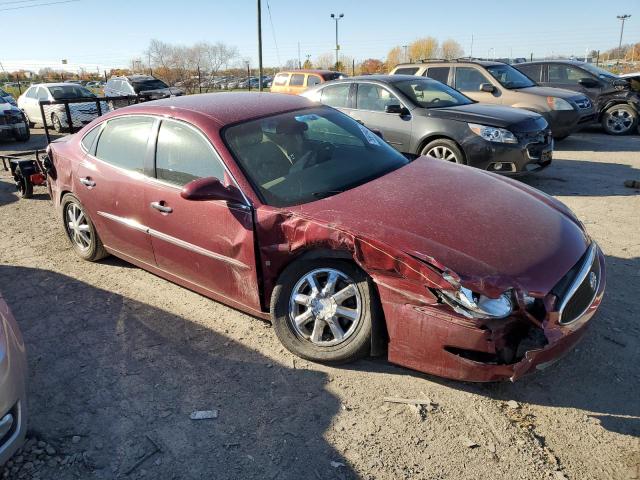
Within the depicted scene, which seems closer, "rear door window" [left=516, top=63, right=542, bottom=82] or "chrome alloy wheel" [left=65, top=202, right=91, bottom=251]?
"chrome alloy wheel" [left=65, top=202, right=91, bottom=251]

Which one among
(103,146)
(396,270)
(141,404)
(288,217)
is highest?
(103,146)

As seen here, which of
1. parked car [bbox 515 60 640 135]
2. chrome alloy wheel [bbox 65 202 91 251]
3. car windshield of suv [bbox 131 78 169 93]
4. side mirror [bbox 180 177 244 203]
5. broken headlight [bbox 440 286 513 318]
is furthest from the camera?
car windshield of suv [bbox 131 78 169 93]

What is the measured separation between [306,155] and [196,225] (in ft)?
3.17

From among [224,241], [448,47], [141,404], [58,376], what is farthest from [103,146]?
[448,47]

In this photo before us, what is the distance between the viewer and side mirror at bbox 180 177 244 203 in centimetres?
308

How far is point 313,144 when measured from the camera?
3.79 metres

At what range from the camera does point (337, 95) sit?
27.1 ft

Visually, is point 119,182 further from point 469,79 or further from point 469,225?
point 469,79

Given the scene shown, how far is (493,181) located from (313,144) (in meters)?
1.40

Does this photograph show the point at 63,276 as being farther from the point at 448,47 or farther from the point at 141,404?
the point at 448,47

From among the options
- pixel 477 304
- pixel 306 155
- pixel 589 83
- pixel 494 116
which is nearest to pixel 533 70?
pixel 589 83

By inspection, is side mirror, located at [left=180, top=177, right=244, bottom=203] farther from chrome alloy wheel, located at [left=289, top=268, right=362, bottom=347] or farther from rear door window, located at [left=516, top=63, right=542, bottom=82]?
rear door window, located at [left=516, top=63, right=542, bottom=82]

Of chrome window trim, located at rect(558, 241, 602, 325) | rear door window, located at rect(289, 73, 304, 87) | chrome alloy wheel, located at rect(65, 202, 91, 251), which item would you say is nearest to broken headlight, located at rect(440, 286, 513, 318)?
chrome window trim, located at rect(558, 241, 602, 325)

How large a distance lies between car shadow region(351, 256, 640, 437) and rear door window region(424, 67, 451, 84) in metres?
8.01
